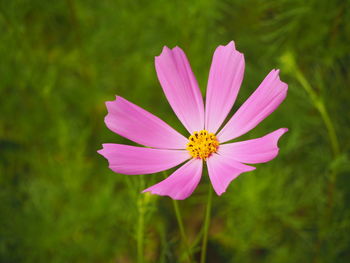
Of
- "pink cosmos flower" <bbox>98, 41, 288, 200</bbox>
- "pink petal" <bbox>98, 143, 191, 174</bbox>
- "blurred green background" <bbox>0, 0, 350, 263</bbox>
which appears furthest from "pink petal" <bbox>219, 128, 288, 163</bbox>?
"blurred green background" <bbox>0, 0, 350, 263</bbox>

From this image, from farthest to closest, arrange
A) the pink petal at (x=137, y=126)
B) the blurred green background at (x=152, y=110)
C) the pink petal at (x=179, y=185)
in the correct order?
1. the blurred green background at (x=152, y=110)
2. the pink petal at (x=137, y=126)
3. the pink petal at (x=179, y=185)

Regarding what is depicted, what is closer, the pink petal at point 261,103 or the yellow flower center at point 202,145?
the pink petal at point 261,103

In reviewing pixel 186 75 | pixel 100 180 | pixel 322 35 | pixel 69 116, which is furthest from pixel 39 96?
pixel 322 35

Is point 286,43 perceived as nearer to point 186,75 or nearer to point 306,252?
point 306,252

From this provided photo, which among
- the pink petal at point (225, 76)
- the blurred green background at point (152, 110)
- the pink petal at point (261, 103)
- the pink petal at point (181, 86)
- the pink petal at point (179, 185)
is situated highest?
the blurred green background at point (152, 110)

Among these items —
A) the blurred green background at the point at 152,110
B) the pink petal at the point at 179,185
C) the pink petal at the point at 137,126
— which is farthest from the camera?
the blurred green background at the point at 152,110

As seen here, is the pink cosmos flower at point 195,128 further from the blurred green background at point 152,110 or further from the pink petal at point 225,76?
the blurred green background at point 152,110

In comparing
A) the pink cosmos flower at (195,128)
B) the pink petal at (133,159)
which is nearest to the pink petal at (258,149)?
the pink cosmos flower at (195,128)
